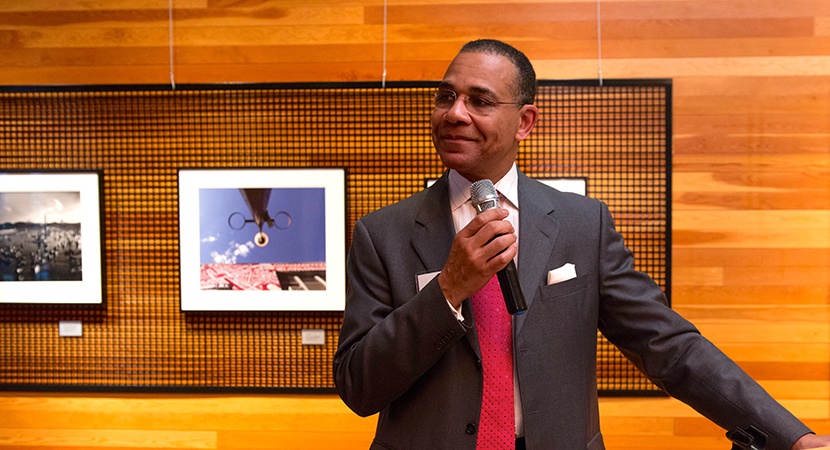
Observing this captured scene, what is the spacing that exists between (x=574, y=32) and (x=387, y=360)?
2.18m

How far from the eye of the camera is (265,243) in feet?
10.0

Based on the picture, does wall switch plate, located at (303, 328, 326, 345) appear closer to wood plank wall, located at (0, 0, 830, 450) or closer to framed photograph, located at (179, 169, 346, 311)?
framed photograph, located at (179, 169, 346, 311)

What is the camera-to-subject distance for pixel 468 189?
1.46 m

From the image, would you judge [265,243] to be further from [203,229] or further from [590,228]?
[590,228]

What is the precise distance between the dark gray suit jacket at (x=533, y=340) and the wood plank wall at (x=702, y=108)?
1678 mm

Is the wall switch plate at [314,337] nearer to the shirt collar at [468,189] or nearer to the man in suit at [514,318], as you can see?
the man in suit at [514,318]

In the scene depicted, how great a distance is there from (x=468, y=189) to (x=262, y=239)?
5.86 ft

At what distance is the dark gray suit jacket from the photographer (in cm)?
129

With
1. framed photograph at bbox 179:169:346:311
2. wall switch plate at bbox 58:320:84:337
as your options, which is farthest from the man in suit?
wall switch plate at bbox 58:320:84:337

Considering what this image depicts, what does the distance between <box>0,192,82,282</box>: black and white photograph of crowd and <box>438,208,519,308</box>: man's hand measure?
2.48m

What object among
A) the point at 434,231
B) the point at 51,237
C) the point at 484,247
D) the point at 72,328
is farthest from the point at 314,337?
Result: the point at 484,247

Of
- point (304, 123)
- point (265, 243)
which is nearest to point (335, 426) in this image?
point (265, 243)

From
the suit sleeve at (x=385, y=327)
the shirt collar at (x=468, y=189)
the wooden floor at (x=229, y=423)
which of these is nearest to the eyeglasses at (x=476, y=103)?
the shirt collar at (x=468, y=189)

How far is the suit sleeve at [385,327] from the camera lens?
1.23 meters
